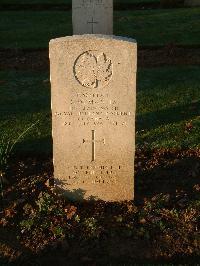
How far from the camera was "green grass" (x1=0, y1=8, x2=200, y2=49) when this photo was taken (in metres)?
13.8

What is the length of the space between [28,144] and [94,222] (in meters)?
2.44

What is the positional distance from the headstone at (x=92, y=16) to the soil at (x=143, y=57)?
1.28 metres

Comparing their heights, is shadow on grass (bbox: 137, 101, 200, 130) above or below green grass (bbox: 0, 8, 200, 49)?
below

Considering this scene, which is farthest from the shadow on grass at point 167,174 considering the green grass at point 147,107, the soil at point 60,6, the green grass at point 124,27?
the soil at point 60,6

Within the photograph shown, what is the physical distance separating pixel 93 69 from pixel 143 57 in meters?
7.06

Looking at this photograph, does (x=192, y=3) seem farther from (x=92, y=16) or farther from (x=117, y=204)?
(x=117, y=204)

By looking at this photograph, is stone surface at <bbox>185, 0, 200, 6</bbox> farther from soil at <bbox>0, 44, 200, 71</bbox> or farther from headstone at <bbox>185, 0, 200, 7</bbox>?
soil at <bbox>0, 44, 200, 71</bbox>

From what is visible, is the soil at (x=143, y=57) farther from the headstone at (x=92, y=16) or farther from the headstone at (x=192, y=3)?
the headstone at (x=192, y=3)

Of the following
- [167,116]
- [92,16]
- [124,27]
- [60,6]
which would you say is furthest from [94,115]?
[60,6]

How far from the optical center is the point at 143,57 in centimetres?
1209

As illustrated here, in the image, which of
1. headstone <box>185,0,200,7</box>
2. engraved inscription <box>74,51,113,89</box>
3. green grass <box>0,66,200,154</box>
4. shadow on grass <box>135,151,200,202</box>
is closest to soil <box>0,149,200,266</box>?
shadow on grass <box>135,151,200,202</box>

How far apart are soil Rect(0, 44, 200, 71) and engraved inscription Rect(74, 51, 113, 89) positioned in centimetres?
631

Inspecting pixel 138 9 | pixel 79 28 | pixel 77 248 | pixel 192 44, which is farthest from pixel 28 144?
pixel 138 9

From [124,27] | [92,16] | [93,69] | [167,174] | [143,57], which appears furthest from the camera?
[124,27]
